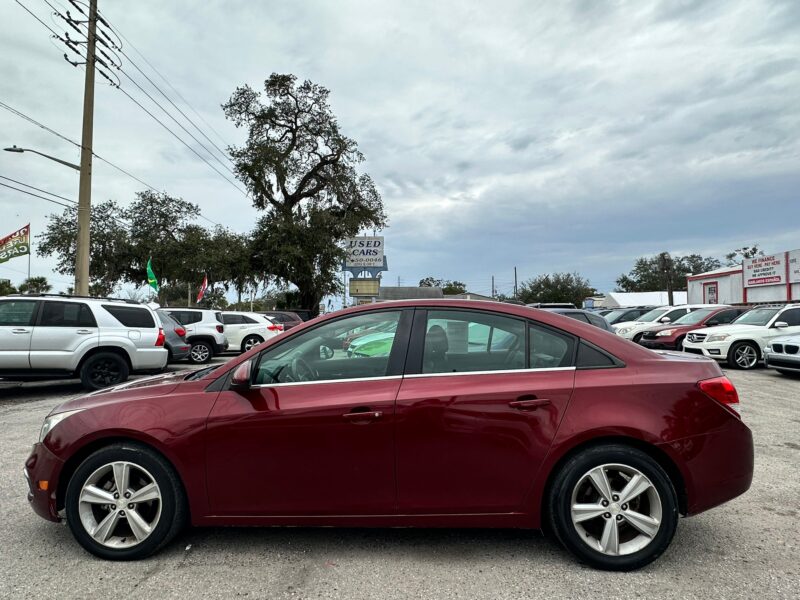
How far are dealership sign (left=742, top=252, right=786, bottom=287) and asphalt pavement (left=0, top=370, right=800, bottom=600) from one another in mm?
35568

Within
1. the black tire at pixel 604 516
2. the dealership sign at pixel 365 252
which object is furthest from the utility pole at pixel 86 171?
the black tire at pixel 604 516

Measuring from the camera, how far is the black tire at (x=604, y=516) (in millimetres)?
2889

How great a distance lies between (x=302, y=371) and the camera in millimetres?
3215

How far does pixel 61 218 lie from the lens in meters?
32.0

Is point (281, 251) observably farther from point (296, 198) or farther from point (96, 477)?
point (96, 477)

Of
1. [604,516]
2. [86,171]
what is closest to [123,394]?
[604,516]

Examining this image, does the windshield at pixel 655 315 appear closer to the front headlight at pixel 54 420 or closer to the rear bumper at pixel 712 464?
the rear bumper at pixel 712 464

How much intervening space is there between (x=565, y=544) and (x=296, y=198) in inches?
1384

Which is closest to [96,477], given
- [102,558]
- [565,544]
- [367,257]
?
[102,558]

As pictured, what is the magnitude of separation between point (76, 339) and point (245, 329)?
8632 millimetres

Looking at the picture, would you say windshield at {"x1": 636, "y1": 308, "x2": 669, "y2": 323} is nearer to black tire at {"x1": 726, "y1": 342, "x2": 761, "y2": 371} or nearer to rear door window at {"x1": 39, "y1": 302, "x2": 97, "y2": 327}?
black tire at {"x1": 726, "y1": 342, "x2": 761, "y2": 371}

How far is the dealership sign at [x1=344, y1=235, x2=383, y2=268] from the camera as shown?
2744cm

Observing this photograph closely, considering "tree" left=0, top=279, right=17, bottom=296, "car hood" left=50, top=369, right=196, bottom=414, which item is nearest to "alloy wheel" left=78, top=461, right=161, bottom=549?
"car hood" left=50, top=369, right=196, bottom=414

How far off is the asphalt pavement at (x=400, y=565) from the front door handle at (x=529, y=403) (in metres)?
0.92
